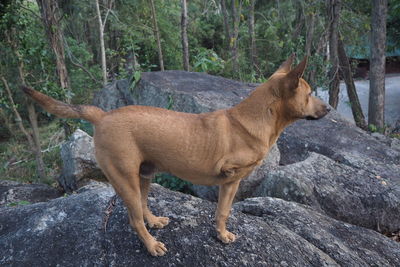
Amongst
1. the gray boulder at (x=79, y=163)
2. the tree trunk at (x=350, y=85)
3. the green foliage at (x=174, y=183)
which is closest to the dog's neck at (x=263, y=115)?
the green foliage at (x=174, y=183)

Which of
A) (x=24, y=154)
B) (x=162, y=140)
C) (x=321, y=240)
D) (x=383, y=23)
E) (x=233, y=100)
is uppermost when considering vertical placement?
(x=383, y=23)

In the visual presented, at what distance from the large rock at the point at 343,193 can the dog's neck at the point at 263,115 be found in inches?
102

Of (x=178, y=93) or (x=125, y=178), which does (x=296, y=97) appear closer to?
(x=125, y=178)

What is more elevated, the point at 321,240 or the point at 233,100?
the point at 233,100

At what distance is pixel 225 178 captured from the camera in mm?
4039

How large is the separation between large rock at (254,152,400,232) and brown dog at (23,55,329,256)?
2474mm

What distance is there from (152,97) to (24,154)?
8.41 m

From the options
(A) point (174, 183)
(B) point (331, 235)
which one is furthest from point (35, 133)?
(B) point (331, 235)

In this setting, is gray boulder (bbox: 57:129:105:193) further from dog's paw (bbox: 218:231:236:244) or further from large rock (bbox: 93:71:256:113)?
dog's paw (bbox: 218:231:236:244)

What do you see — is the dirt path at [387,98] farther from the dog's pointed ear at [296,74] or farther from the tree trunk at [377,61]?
the dog's pointed ear at [296,74]

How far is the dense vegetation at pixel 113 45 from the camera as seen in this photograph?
385 inches

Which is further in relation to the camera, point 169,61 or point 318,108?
point 169,61

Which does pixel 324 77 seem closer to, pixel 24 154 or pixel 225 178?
pixel 225 178

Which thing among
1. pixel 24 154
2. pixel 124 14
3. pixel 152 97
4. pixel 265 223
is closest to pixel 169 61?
pixel 124 14
